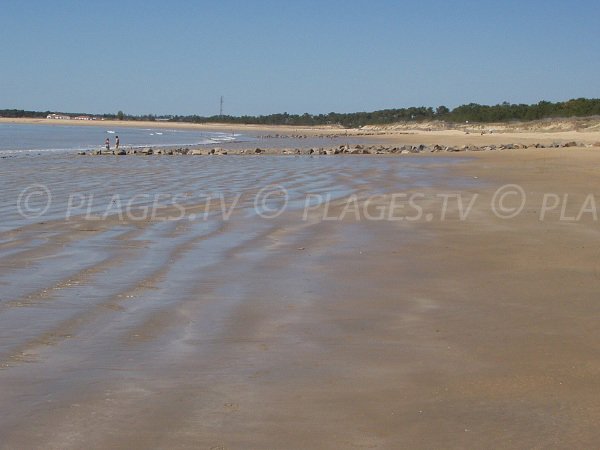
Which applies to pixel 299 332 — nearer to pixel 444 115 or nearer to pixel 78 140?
pixel 78 140

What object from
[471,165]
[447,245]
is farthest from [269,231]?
[471,165]

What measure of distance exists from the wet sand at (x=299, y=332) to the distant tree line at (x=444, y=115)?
70.6 metres

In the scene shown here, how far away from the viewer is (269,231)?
10.2 meters

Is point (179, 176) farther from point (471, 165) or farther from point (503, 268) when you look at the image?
point (503, 268)

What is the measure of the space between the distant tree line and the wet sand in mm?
70606

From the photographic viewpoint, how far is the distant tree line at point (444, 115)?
264ft

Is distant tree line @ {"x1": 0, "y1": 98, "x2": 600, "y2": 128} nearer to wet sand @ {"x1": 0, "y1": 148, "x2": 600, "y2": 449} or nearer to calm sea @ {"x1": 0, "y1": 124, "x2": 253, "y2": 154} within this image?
calm sea @ {"x1": 0, "y1": 124, "x2": 253, "y2": 154}

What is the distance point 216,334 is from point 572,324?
2.47m

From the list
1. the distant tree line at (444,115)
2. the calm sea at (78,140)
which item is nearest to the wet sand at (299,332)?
the calm sea at (78,140)

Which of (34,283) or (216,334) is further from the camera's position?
(34,283)

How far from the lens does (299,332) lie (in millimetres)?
5344

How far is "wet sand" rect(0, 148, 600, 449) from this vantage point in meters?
3.70

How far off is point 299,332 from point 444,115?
110 m

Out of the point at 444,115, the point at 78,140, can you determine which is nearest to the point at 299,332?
the point at 78,140
